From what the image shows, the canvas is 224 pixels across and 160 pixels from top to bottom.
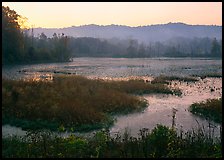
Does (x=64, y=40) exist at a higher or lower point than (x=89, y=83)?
higher

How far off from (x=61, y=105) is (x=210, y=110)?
9323 mm

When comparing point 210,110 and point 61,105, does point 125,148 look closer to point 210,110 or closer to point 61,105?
point 61,105

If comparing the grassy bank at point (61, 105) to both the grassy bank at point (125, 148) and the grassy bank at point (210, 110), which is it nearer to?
the grassy bank at point (210, 110)

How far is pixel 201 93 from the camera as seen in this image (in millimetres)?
29016

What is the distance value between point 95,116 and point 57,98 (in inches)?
162

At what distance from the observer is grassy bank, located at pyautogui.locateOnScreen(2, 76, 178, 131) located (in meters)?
16.9

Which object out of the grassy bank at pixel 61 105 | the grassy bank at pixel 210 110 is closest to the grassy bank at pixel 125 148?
the grassy bank at pixel 61 105

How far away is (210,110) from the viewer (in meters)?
20.3

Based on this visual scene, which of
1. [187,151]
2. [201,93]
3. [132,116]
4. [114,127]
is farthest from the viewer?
[201,93]

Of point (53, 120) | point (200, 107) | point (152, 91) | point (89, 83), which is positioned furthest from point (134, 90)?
point (53, 120)

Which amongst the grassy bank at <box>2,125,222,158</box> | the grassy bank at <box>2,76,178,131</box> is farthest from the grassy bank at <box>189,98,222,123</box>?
the grassy bank at <box>2,125,222,158</box>

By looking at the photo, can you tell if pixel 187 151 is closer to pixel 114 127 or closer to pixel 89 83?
pixel 114 127

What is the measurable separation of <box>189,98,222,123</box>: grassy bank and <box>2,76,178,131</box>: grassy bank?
368 cm

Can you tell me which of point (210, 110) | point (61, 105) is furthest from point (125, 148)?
point (210, 110)
